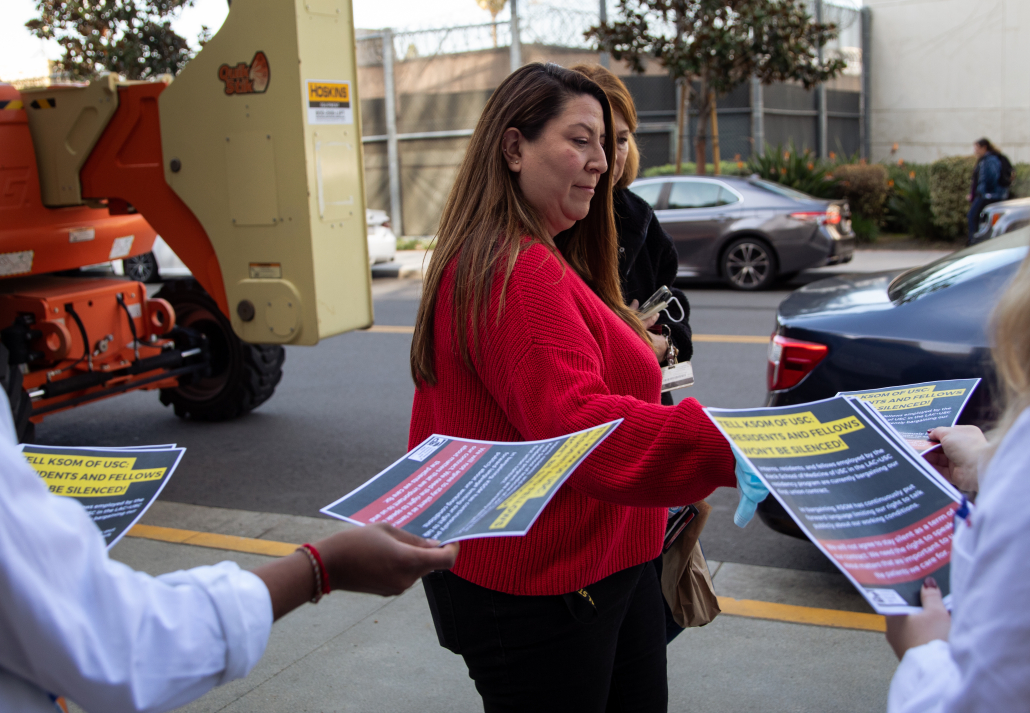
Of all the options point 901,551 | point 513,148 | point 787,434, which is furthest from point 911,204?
point 901,551

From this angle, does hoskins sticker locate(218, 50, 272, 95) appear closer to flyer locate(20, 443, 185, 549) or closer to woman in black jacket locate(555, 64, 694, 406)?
woman in black jacket locate(555, 64, 694, 406)

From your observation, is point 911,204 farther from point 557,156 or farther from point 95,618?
point 95,618

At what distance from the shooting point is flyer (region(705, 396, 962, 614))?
116cm

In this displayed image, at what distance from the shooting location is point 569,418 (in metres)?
1.62

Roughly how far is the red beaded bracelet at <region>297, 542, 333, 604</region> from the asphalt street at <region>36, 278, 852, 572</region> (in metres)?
3.33

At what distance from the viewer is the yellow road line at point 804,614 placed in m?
3.62

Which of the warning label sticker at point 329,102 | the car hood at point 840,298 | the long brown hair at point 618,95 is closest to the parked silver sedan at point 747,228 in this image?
the car hood at point 840,298

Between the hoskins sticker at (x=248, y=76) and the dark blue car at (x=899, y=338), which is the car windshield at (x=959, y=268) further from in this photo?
the hoskins sticker at (x=248, y=76)

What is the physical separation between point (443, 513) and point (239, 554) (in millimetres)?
3389

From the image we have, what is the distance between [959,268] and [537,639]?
308cm

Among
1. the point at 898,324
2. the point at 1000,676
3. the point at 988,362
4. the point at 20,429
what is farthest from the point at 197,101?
the point at 1000,676

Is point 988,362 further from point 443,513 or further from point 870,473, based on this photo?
point 443,513

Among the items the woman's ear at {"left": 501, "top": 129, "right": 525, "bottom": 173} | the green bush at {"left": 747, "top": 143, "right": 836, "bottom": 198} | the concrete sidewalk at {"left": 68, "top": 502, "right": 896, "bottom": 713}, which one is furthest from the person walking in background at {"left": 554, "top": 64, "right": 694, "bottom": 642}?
the green bush at {"left": 747, "top": 143, "right": 836, "bottom": 198}

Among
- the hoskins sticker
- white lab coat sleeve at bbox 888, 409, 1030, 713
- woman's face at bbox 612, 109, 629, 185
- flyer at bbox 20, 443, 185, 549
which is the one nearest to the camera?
white lab coat sleeve at bbox 888, 409, 1030, 713
